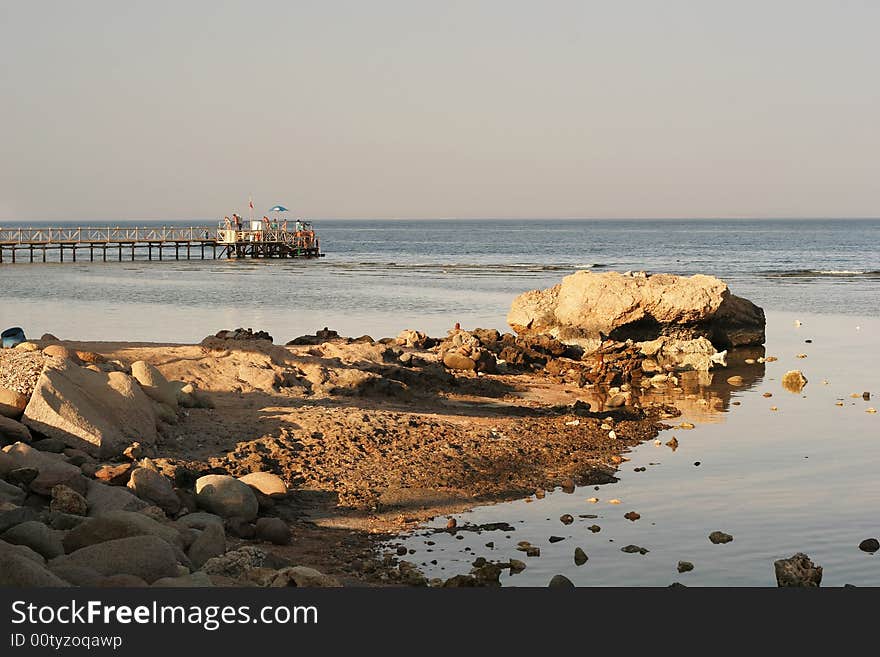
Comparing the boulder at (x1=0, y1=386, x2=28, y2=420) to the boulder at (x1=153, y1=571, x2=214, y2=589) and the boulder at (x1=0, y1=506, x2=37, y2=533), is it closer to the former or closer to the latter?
the boulder at (x1=0, y1=506, x2=37, y2=533)

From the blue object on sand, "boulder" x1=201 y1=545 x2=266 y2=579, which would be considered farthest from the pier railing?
"boulder" x1=201 y1=545 x2=266 y2=579

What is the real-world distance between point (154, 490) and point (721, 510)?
5.68 meters

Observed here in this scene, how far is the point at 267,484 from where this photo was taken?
1170 cm

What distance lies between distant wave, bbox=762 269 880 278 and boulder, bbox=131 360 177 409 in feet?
153

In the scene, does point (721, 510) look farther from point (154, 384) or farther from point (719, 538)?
point (154, 384)

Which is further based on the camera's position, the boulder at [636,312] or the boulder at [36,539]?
the boulder at [636,312]

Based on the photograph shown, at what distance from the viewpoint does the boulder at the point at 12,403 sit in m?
11.9

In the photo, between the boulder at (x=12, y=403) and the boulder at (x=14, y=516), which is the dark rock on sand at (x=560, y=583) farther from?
the boulder at (x=12, y=403)

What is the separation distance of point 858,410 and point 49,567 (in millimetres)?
13514

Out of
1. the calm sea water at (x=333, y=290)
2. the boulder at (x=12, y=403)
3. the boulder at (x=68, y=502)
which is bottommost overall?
the calm sea water at (x=333, y=290)

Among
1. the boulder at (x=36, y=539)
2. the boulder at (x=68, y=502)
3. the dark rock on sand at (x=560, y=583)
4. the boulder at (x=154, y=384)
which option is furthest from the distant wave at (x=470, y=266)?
the boulder at (x=36, y=539)

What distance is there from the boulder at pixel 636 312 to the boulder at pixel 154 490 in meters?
15.7

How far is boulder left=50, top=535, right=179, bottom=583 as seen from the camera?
807 centimetres

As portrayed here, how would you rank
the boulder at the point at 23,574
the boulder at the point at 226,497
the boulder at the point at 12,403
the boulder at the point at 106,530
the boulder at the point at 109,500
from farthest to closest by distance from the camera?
the boulder at the point at 12,403
the boulder at the point at 226,497
the boulder at the point at 109,500
the boulder at the point at 106,530
the boulder at the point at 23,574
